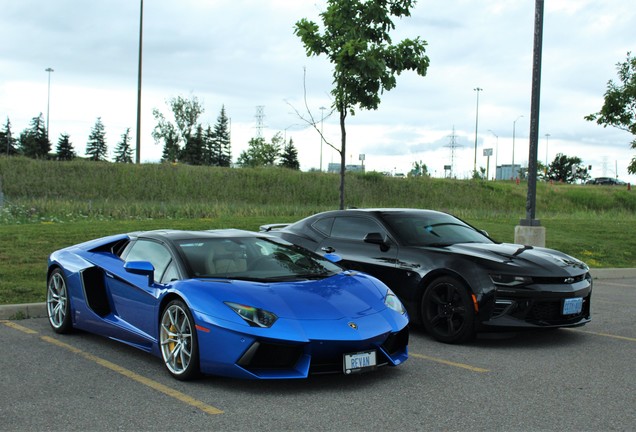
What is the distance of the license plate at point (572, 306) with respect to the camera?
7.25 meters

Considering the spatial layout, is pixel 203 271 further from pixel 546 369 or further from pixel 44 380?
pixel 546 369

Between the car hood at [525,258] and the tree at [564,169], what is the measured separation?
12172cm

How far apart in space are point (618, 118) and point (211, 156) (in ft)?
269

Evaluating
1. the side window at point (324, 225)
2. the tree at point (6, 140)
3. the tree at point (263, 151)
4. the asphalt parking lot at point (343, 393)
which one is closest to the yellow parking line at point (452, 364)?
the asphalt parking lot at point (343, 393)

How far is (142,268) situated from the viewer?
239 inches

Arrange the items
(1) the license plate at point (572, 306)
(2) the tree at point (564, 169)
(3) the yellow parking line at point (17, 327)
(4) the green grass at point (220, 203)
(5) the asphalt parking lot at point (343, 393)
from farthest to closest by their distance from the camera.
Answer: (2) the tree at point (564, 169) < (4) the green grass at point (220, 203) < (3) the yellow parking line at point (17, 327) < (1) the license plate at point (572, 306) < (5) the asphalt parking lot at point (343, 393)

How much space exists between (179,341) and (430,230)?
3850 millimetres

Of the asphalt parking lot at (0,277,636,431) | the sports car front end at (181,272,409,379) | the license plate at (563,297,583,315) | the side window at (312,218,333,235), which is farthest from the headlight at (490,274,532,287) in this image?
the side window at (312,218,333,235)

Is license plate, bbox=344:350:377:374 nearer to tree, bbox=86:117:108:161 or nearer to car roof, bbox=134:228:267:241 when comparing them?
car roof, bbox=134:228:267:241

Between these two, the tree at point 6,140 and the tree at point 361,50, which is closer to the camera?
the tree at point 361,50

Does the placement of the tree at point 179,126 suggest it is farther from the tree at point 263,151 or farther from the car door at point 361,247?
the car door at point 361,247

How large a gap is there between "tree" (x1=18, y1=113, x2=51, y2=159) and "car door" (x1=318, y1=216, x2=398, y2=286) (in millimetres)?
70490

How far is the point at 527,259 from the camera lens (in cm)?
748

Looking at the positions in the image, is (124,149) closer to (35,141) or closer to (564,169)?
(35,141)
